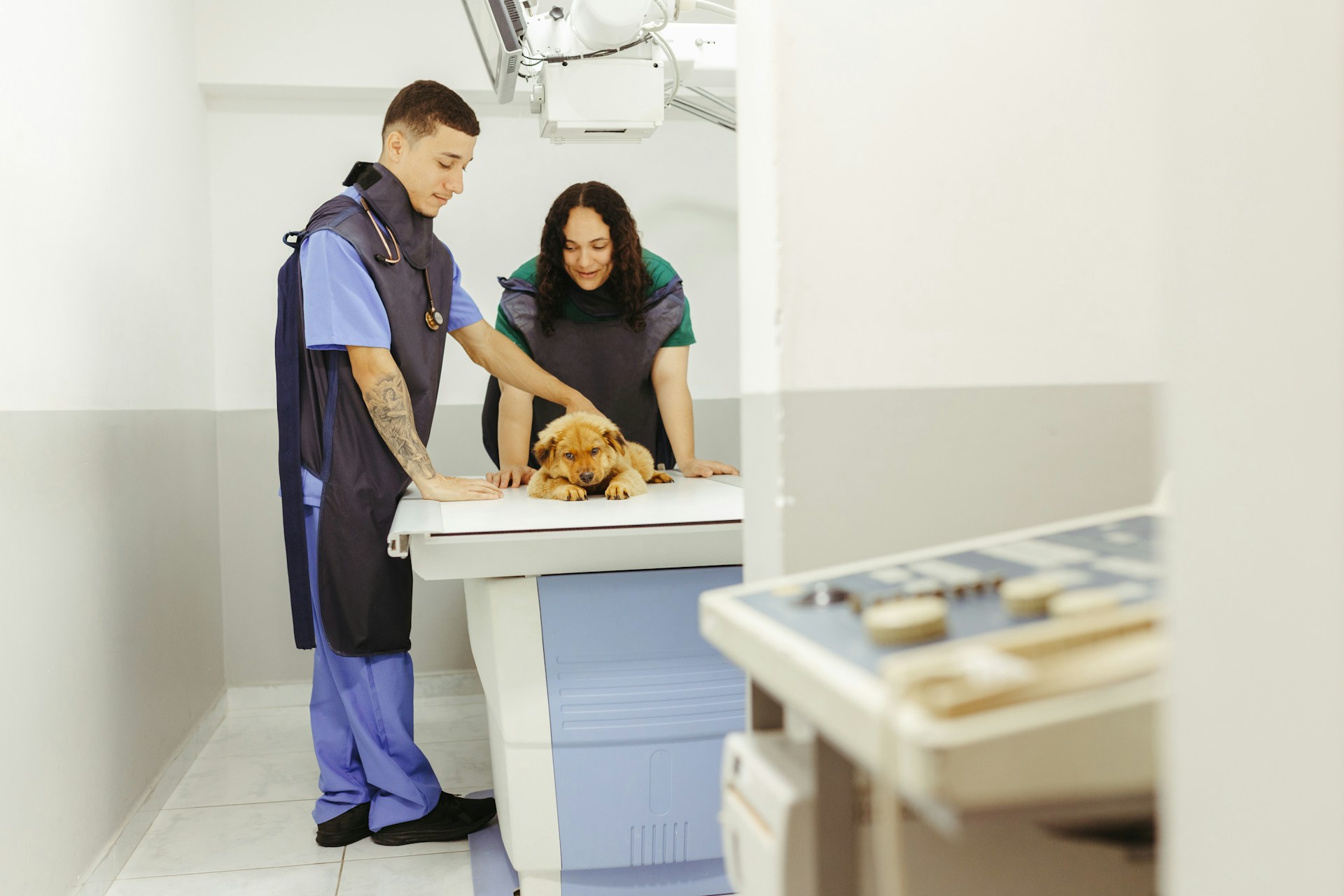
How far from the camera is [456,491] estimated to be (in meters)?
2.22

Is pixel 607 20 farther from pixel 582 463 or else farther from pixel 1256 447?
pixel 1256 447

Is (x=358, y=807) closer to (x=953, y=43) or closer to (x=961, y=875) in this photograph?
(x=961, y=875)

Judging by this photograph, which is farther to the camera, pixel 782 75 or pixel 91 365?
pixel 91 365

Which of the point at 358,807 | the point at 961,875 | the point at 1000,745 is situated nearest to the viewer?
the point at 1000,745

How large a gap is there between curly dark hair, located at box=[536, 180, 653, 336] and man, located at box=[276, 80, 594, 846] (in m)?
0.38

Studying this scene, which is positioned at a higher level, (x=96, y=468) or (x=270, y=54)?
(x=270, y=54)

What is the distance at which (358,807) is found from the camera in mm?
2480

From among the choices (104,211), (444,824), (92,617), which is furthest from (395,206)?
(444,824)

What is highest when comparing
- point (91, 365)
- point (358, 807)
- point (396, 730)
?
point (91, 365)

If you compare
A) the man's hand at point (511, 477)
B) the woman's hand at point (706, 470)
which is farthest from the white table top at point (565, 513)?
the woman's hand at point (706, 470)

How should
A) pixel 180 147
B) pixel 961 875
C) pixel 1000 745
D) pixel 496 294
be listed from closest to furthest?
pixel 1000 745 → pixel 961 875 → pixel 180 147 → pixel 496 294

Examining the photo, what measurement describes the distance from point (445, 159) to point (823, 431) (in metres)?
1.64

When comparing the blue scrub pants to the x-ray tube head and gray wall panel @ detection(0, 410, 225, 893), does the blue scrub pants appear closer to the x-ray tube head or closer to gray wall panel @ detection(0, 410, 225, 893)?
gray wall panel @ detection(0, 410, 225, 893)

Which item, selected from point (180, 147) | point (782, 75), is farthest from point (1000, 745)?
point (180, 147)
